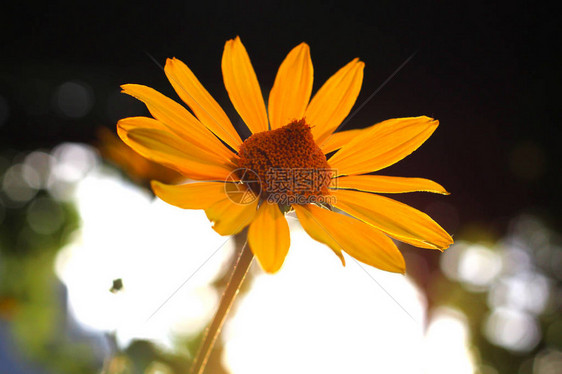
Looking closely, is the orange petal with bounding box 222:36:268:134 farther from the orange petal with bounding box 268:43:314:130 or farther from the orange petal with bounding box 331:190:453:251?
the orange petal with bounding box 331:190:453:251

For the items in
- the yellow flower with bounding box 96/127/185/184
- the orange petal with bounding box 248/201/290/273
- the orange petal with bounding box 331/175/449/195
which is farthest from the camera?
the yellow flower with bounding box 96/127/185/184

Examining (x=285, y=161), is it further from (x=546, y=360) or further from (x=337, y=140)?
(x=546, y=360)

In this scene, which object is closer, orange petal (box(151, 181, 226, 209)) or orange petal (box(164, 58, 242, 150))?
orange petal (box(151, 181, 226, 209))

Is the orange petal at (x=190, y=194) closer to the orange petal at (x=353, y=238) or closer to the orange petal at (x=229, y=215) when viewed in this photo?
the orange petal at (x=229, y=215)

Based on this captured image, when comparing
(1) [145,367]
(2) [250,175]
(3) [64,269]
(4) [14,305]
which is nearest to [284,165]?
(2) [250,175]

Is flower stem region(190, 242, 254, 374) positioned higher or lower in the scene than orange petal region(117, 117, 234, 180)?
lower

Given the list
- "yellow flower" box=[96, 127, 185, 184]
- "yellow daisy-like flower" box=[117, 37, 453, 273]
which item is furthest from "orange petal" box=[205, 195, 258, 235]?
"yellow flower" box=[96, 127, 185, 184]

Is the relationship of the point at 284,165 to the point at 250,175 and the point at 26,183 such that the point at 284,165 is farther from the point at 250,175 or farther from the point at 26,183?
the point at 26,183
